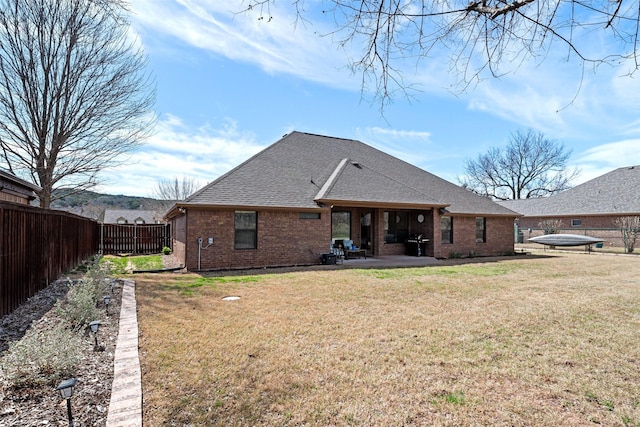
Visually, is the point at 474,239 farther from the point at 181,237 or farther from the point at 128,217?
the point at 128,217

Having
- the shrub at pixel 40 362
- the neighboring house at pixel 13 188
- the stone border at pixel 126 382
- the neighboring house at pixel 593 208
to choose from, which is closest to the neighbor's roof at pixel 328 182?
the neighboring house at pixel 13 188

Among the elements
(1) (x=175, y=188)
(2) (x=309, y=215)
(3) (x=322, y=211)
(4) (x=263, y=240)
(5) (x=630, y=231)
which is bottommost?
(4) (x=263, y=240)

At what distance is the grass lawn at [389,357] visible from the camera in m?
2.91

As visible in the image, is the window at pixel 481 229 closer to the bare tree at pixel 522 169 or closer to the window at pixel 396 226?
the window at pixel 396 226

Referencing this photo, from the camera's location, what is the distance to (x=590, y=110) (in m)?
4.24

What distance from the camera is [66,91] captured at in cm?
1226

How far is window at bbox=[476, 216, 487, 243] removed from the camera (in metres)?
17.4

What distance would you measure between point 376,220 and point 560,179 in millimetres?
40832

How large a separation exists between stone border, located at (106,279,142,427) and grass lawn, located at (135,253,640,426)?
4.0 inches

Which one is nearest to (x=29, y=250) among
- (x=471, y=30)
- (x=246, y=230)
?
(x=246, y=230)

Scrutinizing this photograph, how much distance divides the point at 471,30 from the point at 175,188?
42.6m

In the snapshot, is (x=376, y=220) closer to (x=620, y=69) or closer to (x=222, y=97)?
(x=222, y=97)

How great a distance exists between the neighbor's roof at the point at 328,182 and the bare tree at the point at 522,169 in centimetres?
3199

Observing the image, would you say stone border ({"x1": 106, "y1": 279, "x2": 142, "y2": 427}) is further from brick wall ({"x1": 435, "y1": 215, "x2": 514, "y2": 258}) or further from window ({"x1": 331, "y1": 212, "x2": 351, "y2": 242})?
brick wall ({"x1": 435, "y1": 215, "x2": 514, "y2": 258})
